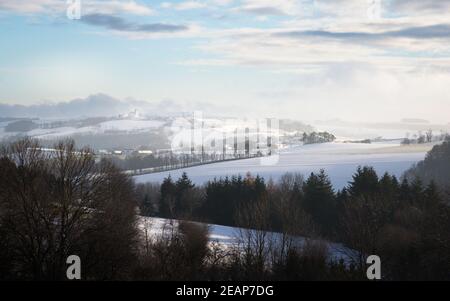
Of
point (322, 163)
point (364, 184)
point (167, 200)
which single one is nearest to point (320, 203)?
point (364, 184)

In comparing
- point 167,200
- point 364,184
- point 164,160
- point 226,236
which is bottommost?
point 226,236

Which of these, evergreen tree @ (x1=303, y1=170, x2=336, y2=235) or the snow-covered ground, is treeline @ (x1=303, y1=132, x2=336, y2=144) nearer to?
evergreen tree @ (x1=303, y1=170, x2=336, y2=235)

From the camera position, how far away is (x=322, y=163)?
111312mm

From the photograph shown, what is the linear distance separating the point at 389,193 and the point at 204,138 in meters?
80.6

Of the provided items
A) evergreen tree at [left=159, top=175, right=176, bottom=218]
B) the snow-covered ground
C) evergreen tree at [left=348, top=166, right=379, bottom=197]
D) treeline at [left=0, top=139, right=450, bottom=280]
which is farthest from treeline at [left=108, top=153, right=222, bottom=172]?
treeline at [left=0, top=139, right=450, bottom=280]

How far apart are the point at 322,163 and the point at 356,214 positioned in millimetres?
71458

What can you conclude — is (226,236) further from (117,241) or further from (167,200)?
(117,241)

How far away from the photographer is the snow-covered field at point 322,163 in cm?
10094

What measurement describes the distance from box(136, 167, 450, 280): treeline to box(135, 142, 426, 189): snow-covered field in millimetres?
34195

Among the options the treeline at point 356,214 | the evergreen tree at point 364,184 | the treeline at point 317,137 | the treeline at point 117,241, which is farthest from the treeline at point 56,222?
the treeline at point 317,137

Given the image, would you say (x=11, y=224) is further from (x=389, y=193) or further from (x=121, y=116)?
(x=121, y=116)

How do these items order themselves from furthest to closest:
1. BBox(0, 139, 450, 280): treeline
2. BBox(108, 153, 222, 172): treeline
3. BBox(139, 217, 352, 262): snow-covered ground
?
BBox(108, 153, 222, 172): treeline, BBox(139, 217, 352, 262): snow-covered ground, BBox(0, 139, 450, 280): treeline

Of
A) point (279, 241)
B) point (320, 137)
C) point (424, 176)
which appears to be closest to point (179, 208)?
point (279, 241)

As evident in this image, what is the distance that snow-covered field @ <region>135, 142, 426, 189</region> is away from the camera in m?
101
